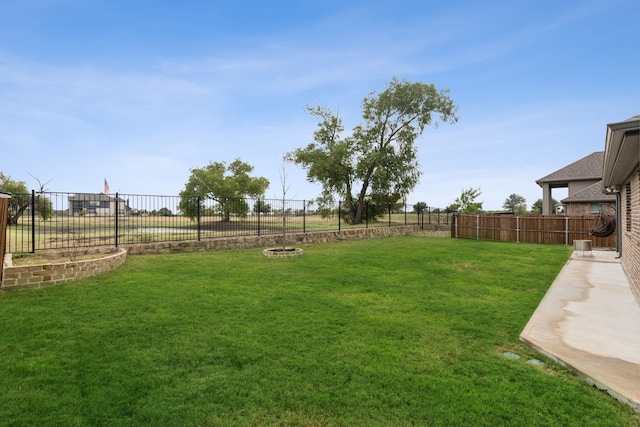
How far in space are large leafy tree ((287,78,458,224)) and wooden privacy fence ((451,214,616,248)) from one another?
7.53 meters

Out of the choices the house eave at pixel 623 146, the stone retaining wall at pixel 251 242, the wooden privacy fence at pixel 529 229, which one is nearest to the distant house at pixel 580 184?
the wooden privacy fence at pixel 529 229

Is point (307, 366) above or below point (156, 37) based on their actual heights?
below

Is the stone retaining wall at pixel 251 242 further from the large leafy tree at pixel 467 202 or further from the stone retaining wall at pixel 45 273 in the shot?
the large leafy tree at pixel 467 202

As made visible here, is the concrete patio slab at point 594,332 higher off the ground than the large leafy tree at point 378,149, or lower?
lower

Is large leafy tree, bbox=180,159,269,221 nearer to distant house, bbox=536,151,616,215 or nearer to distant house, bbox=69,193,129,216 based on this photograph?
distant house, bbox=69,193,129,216

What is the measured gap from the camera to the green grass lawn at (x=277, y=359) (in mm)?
2516

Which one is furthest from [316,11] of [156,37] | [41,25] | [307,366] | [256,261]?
[307,366]

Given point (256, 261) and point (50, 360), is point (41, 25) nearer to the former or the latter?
point (256, 261)

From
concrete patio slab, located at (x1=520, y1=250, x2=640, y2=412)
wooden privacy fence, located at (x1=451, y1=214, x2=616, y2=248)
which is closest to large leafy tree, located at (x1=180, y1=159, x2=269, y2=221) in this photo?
wooden privacy fence, located at (x1=451, y1=214, x2=616, y2=248)

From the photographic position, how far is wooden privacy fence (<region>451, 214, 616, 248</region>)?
17422 mm

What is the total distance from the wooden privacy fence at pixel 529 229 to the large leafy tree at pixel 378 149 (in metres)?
7.53

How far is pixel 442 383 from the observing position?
9.64ft

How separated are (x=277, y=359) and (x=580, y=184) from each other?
1250 inches

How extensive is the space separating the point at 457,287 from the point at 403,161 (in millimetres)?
23011
